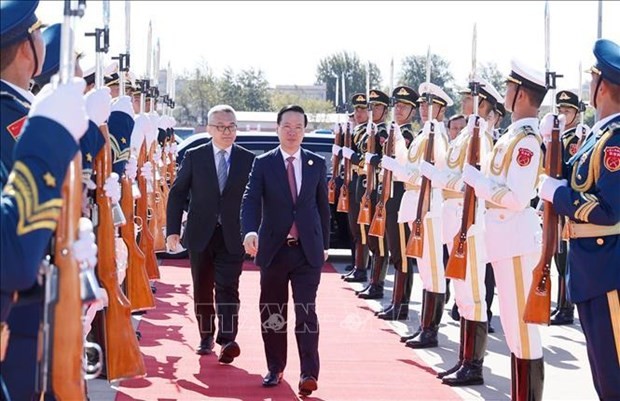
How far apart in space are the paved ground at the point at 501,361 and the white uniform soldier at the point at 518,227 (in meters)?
1.00

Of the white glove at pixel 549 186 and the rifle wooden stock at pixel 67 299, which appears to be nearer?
the rifle wooden stock at pixel 67 299

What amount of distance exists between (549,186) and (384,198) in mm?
4973

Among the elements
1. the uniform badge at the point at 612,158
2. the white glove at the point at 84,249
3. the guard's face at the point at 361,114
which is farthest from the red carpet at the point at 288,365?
the white glove at the point at 84,249

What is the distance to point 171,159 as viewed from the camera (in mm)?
13875

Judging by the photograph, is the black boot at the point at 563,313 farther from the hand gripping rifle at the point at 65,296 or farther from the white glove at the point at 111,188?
the hand gripping rifle at the point at 65,296

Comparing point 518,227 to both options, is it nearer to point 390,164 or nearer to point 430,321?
point 430,321

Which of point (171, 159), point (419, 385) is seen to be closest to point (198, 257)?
point (419, 385)

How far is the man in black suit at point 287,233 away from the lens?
6.82m

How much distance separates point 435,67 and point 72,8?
168 feet

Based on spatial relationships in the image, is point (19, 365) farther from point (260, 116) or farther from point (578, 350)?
point (260, 116)

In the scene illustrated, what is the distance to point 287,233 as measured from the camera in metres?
6.85

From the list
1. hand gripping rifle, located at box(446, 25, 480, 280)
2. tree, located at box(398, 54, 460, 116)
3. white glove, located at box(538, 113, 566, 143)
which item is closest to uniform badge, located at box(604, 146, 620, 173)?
white glove, located at box(538, 113, 566, 143)

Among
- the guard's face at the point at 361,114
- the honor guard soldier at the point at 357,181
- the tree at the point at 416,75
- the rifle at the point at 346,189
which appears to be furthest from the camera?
the tree at the point at 416,75

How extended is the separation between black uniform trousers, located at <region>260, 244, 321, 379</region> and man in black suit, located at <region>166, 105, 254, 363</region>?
29.1 inches
